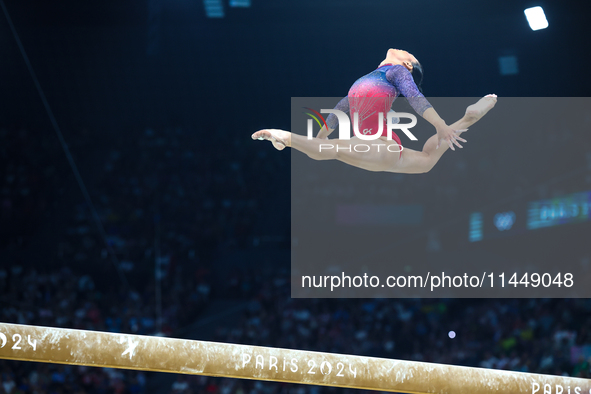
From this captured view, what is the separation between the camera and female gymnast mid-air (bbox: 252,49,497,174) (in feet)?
11.3

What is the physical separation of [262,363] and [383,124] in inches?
74.1

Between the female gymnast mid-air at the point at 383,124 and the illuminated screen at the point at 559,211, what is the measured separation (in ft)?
6.62

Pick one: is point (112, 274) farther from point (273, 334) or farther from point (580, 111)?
point (580, 111)

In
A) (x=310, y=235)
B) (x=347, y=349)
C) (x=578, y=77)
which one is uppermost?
(x=578, y=77)

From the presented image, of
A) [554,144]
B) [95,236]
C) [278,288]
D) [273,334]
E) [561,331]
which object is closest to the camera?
[554,144]

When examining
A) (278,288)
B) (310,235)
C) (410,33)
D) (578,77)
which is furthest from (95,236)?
(578,77)

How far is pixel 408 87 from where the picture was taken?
3.42 meters

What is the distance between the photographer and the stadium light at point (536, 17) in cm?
505

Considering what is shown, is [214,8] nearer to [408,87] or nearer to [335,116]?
[335,116]

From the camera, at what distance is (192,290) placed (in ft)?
23.3

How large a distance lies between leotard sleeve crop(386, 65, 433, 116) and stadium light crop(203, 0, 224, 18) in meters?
4.10

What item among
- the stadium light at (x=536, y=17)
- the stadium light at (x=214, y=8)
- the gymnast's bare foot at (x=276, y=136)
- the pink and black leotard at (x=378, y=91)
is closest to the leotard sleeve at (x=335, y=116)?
the pink and black leotard at (x=378, y=91)

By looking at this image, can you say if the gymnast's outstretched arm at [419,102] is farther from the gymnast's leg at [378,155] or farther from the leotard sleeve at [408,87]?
the gymnast's leg at [378,155]

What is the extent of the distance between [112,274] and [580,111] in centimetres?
577
